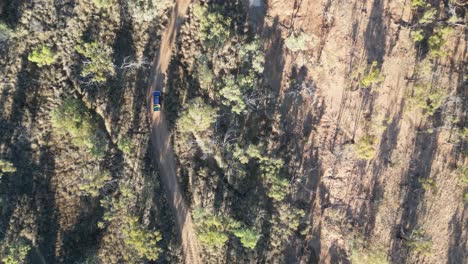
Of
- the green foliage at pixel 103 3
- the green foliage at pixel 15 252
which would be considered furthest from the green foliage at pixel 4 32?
the green foliage at pixel 15 252

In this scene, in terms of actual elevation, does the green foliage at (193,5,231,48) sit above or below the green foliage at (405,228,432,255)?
above

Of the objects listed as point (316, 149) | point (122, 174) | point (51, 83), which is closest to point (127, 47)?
point (51, 83)

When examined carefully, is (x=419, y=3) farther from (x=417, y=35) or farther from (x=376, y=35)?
(x=376, y=35)

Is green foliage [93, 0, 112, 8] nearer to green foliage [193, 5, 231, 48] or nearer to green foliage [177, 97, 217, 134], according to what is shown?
green foliage [193, 5, 231, 48]

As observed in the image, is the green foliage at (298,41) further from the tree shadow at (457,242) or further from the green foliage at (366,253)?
the tree shadow at (457,242)

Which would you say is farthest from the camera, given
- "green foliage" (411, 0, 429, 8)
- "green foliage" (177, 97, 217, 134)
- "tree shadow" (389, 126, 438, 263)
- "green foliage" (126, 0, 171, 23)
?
"tree shadow" (389, 126, 438, 263)

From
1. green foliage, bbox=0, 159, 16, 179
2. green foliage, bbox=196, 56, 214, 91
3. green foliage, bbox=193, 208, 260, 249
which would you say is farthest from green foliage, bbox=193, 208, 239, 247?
green foliage, bbox=0, 159, 16, 179

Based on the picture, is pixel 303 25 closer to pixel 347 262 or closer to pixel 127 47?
pixel 127 47

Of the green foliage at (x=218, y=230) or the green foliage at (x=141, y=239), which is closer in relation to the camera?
the green foliage at (x=141, y=239)
